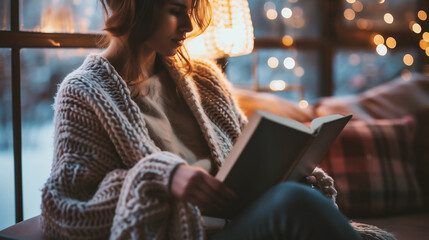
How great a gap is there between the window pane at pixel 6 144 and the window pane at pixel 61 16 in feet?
0.40

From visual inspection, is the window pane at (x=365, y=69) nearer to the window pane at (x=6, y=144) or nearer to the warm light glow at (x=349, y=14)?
the warm light glow at (x=349, y=14)

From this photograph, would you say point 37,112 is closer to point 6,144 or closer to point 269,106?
point 6,144

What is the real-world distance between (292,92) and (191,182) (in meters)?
1.93

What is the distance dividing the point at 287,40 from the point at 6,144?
1.73 m

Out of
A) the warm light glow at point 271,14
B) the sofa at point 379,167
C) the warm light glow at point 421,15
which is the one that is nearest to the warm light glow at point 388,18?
the warm light glow at point 421,15

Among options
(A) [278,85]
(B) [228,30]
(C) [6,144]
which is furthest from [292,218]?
(A) [278,85]

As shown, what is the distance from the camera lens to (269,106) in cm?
178

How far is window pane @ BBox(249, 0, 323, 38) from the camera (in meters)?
2.50

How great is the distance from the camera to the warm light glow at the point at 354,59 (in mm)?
2992

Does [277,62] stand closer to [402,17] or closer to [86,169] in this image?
[402,17]

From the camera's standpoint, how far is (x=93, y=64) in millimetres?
1110

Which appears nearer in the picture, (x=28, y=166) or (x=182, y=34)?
(x=182, y=34)

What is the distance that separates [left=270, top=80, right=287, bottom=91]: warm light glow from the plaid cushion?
0.85 metres

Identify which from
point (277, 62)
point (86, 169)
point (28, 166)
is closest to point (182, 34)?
point (86, 169)
